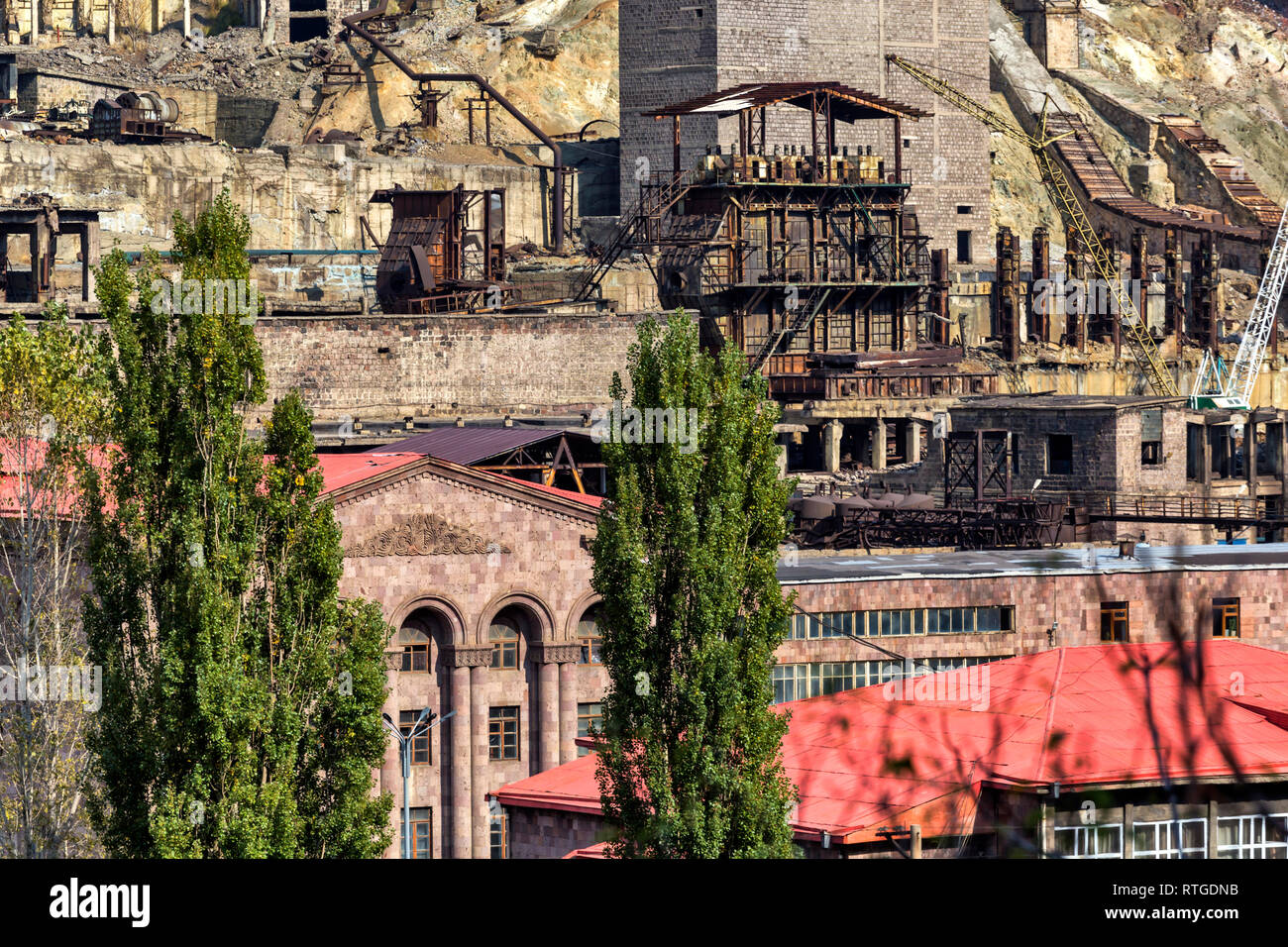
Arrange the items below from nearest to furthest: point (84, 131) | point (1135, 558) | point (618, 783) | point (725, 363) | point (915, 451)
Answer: point (618, 783), point (725, 363), point (1135, 558), point (915, 451), point (84, 131)

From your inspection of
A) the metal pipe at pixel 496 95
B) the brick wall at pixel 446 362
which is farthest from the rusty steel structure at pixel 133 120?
the brick wall at pixel 446 362

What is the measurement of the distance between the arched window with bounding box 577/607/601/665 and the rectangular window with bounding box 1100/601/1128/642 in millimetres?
12923

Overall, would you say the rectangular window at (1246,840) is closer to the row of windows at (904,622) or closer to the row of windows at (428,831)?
the row of windows at (428,831)

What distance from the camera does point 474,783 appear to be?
4825cm

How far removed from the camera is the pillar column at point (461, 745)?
47688mm

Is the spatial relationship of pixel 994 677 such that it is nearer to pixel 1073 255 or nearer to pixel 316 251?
pixel 316 251

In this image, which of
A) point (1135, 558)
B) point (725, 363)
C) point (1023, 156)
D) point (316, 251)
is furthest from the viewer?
point (1023, 156)

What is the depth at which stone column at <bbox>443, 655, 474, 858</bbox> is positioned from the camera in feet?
156

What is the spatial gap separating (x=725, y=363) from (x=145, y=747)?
1306 cm

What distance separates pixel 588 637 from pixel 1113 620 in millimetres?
13590

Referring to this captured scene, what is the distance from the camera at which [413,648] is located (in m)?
47.9

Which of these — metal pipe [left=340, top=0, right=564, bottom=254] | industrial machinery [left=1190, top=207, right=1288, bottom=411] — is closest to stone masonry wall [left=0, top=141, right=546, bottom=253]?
metal pipe [left=340, top=0, right=564, bottom=254]

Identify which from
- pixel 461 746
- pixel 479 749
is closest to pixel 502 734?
pixel 479 749

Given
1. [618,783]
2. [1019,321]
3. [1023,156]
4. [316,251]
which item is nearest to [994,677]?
[618,783]
